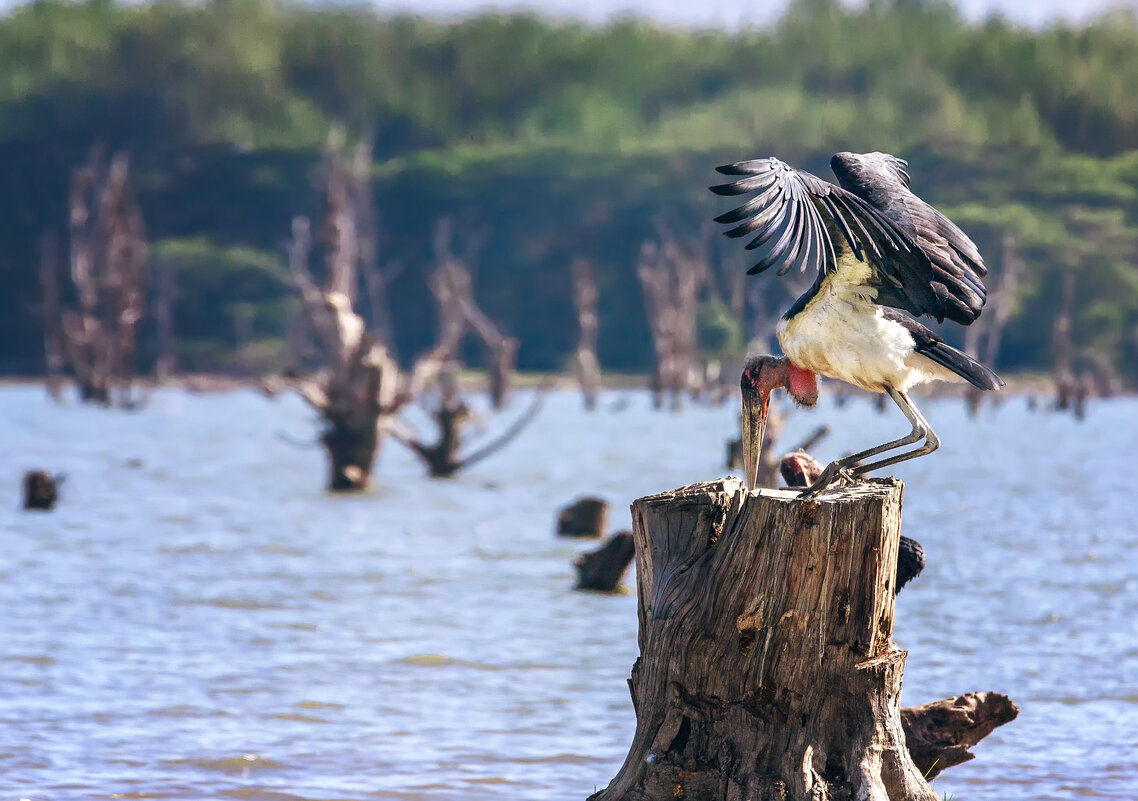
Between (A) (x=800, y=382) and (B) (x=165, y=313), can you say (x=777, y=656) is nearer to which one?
(A) (x=800, y=382)

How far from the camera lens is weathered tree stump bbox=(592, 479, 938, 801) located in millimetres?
5699

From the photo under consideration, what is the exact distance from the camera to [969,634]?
43.3ft

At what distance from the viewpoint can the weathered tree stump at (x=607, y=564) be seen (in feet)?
48.1

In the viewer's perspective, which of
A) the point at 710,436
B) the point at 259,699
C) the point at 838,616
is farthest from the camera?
the point at 710,436

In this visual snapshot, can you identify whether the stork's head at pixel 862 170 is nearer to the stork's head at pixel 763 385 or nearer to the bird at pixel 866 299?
the bird at pixel 866 299

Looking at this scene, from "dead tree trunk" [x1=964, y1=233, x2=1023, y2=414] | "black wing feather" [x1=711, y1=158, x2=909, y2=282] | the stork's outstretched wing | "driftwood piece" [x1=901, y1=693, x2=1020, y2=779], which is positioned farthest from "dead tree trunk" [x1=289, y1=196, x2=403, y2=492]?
"dead tree trunk" [x1=964, y1=233, x2=1023, y2=414]

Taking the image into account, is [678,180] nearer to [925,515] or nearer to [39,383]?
[39,383]

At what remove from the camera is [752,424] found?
634cm

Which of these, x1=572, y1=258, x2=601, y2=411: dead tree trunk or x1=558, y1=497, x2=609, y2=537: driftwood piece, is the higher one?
x1=572, y1=258, x2=601, y2=411: dead tree trunk

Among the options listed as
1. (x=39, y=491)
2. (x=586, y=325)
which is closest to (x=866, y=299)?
(x=39, y=491)

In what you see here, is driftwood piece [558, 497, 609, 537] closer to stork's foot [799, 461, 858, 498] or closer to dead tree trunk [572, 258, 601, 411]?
stork's foot [799, 461, 858, 498]

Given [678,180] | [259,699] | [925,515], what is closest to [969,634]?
[259,699]

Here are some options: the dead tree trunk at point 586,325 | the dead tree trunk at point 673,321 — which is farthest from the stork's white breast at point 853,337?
the dead tree trunk at point 673,321

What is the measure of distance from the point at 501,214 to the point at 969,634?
86.5m
